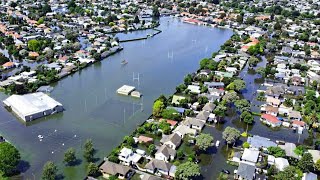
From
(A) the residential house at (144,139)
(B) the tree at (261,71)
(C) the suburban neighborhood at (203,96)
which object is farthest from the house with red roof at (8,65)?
(B) the tree at (261,71)

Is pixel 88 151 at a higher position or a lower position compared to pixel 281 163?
higher

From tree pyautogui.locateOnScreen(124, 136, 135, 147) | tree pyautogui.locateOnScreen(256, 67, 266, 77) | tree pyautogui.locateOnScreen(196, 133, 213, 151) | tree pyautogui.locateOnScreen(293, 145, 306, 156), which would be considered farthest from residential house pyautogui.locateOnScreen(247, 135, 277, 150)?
tree pyautogui.locateOnScreen(256, 67, 266, 77)

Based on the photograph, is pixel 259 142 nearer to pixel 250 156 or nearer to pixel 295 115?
pixel 250 156

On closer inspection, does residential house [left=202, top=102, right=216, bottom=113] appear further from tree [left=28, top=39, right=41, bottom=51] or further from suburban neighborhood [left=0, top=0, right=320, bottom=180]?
tree [left=28, top=39, right=41, bottom=51]

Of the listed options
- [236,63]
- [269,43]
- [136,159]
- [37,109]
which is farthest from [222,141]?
[269,43]

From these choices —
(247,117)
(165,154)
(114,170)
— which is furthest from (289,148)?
(114,170)

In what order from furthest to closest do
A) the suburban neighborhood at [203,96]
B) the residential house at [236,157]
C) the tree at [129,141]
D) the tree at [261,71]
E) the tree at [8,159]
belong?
the tree at [261,71] → the tree at [129,141] → the residential house at [236,157] → the suburban neighborhood at [203,96] → the tree at [8,159]

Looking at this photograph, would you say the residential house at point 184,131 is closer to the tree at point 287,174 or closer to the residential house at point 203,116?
the residential house at point 203,116
